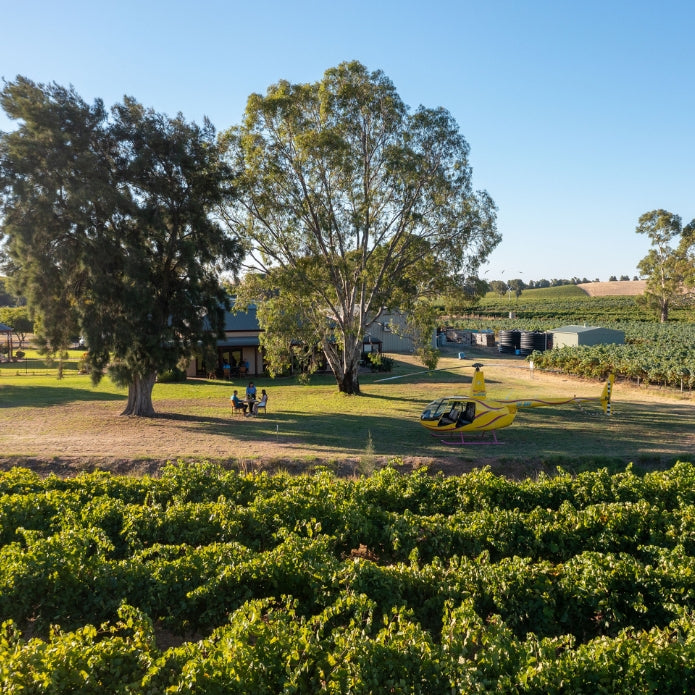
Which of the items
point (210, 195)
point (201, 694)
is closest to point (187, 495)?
point (201, 694)

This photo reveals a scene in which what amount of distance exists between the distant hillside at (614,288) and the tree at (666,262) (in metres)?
45.8

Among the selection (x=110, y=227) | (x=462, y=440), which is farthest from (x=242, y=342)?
(x=462, y=440)

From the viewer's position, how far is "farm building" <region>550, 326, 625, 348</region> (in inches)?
1754

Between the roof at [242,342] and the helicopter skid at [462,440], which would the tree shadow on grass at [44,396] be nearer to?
the roof at [242,342]

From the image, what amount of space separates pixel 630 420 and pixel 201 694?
71.8 feet

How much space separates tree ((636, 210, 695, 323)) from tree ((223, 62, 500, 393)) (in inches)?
2146

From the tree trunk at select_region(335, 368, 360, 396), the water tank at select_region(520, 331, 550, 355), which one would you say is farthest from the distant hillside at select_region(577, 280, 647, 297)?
the tree trunk at select_region(335, 368, 360, 396)

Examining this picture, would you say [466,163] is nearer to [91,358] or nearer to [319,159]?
[319,159]

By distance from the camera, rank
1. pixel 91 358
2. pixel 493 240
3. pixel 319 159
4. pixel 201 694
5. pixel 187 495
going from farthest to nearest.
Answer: pixel 493 240
pixel 319 159
pixel 91 358
pixel 187 495
pixel 201 694

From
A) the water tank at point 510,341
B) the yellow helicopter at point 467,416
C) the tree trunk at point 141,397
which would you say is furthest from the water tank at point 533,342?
the tree trunk at point 141,397

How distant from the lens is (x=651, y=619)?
302 inches

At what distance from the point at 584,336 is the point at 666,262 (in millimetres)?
35504

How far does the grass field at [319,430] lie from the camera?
16.4 metres

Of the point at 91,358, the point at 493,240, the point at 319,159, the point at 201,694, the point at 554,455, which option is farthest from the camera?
the point at 493,240
